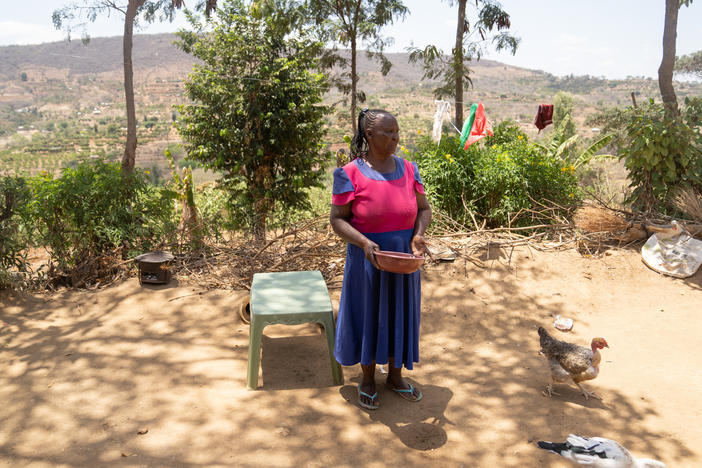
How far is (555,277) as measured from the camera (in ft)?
16.2

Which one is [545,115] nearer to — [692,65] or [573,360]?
[573,360]

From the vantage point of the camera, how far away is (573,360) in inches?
112

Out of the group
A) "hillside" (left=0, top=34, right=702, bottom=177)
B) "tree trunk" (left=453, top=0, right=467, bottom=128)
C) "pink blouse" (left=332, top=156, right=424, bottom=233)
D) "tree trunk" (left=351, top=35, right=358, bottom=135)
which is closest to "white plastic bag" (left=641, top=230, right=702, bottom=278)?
"pink blouse" (left=332, top=156, right=424, bottom=233)

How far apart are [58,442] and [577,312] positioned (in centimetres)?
422

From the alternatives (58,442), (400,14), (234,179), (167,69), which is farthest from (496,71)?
(58,442)

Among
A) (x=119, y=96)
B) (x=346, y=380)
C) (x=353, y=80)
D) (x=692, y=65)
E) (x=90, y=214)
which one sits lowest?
(x=346, y=380)

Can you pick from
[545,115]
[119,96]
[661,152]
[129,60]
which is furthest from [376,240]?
[119,96]

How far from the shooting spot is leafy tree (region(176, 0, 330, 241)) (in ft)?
27.8

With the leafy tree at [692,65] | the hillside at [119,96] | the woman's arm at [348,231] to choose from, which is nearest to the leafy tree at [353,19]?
the woman's arm at [348,231]

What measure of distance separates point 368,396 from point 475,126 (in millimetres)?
6494

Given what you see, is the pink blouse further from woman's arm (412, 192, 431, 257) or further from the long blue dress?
woman's arm (412, 192, 431, 257)

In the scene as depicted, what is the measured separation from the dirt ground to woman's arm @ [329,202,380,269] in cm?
104

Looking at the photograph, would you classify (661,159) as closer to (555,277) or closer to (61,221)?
(555,277)

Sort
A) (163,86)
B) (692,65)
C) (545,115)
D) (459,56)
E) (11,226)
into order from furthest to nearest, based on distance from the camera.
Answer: (163,86)
(692,65)
(459,56)
(545,115)
(11,226)
